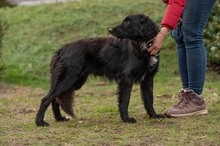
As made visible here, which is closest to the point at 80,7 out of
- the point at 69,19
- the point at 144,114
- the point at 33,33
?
the point at 69,19

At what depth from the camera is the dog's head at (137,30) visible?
19.1 feet

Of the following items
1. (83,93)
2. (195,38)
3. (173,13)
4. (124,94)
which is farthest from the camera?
(83,93)

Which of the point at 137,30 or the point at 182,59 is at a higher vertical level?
the point at 137,30

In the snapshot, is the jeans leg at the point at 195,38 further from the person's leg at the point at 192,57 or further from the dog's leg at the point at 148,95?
the dog's leg at the point at 148,95

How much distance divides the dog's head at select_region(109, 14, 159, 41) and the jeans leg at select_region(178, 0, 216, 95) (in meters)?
0.36

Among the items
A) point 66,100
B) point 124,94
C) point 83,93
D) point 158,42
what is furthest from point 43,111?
point 83,93

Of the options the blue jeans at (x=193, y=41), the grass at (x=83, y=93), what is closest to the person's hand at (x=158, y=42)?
the blue jeans at (x=193, y=41)

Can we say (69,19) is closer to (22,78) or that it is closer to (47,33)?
(47,33)

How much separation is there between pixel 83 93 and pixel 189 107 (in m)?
3.17

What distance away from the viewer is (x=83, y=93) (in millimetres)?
8898

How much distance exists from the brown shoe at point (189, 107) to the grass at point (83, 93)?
0.12 m

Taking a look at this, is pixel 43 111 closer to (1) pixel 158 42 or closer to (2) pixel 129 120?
(2) pixel 129 120

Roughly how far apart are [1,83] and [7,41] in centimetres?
300

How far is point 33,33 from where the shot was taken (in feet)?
44.1
